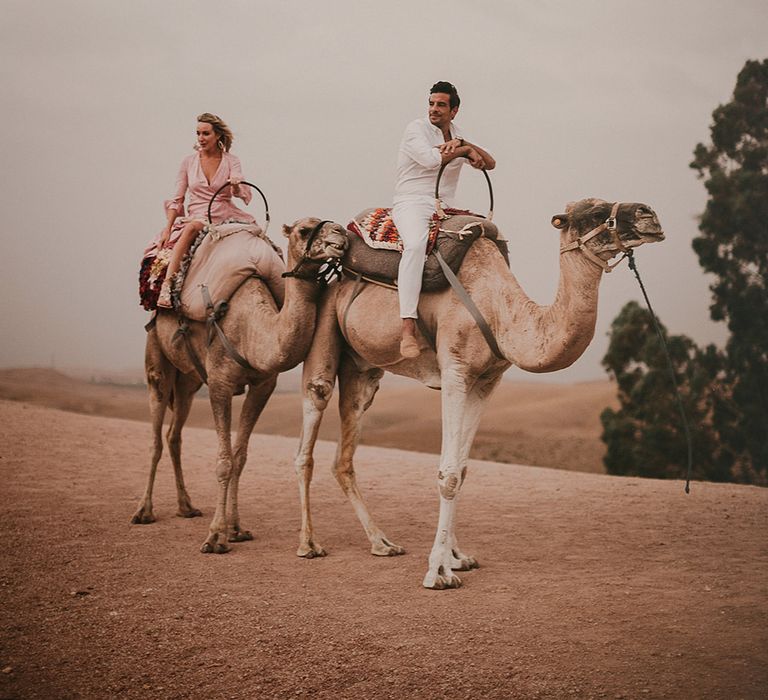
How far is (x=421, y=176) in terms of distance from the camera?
688 cm

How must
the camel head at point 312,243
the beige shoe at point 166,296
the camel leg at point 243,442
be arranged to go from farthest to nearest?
1. the beige shoe at point 166,296
2. the camel leg at point 243,442
3. the camel head at point 312,243

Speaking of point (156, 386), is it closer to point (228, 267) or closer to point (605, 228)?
point (228, 267)

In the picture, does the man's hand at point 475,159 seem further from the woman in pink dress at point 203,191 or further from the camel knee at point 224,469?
the camel knee at point 224,469

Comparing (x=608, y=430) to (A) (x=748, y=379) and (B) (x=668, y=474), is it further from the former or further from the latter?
(A) (x=748, y=379)

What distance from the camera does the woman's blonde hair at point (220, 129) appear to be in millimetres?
8305

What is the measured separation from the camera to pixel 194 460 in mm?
13086

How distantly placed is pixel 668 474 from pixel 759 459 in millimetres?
2121

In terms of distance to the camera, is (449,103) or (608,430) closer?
(449,103)

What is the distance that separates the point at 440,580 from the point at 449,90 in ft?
11.6

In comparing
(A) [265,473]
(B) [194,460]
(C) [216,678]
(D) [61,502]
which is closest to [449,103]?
(C) [216,678]

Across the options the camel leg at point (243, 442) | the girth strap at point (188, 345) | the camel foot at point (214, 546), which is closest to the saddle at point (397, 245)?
the camel leg at point (243, 442)

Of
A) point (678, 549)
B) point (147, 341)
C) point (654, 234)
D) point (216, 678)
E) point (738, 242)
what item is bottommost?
point (216, 678)

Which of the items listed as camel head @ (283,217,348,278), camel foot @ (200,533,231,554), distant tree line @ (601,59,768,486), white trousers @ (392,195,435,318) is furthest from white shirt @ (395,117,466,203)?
distant tree line @ (601,59,768,486)

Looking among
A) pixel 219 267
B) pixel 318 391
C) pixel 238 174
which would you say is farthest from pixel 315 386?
pixel 238 174
